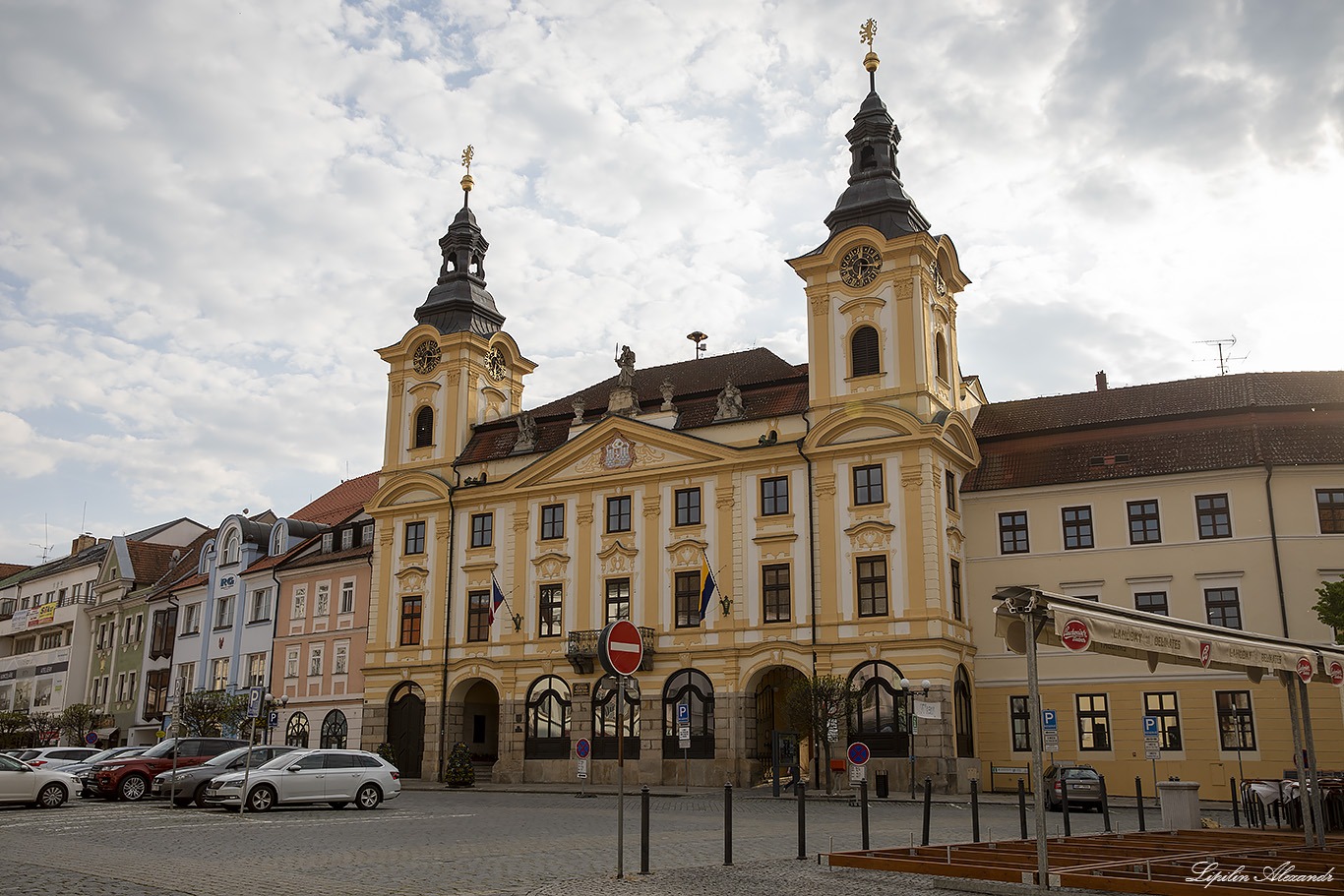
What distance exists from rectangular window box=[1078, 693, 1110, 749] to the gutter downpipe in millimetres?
5921

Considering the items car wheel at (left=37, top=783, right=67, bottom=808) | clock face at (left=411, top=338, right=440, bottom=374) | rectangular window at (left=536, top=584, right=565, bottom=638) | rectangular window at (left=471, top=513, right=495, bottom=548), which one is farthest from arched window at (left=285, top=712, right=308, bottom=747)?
car wheel at (left=37, top=783, right=67, bottom=808)

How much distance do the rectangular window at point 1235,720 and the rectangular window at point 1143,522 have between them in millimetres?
5185

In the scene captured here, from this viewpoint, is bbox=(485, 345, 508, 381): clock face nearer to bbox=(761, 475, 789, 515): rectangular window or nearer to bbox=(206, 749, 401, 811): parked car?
bbox=(761, 475, 789, 515): rectangular window

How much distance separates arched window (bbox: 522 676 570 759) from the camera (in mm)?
44000

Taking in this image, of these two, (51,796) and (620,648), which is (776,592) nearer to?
(51,796)

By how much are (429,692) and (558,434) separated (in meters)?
11.3

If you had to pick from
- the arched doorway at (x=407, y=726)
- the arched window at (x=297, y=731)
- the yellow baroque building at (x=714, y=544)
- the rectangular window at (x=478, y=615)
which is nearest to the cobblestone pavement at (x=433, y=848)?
the yellow baroque building at (x=714, y=544)

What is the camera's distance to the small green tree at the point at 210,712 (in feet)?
157

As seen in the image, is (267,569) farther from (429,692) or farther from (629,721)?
(629,721)

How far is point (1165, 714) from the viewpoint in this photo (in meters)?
37.3

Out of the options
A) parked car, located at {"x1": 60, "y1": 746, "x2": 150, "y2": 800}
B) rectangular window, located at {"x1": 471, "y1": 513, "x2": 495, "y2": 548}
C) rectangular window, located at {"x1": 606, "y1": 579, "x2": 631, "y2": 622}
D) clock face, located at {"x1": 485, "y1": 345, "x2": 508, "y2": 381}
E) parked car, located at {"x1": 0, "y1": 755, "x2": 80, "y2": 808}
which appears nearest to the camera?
parked car, located at {"x1": 0, "y1": 755, "x2": 80, "y2": 808}

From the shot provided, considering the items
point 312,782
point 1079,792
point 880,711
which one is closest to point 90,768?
point 312,782

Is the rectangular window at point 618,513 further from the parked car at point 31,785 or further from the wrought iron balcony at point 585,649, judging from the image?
the parked car at point 31,785

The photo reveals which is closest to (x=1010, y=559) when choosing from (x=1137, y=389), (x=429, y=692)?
(x=1137, y=389)
